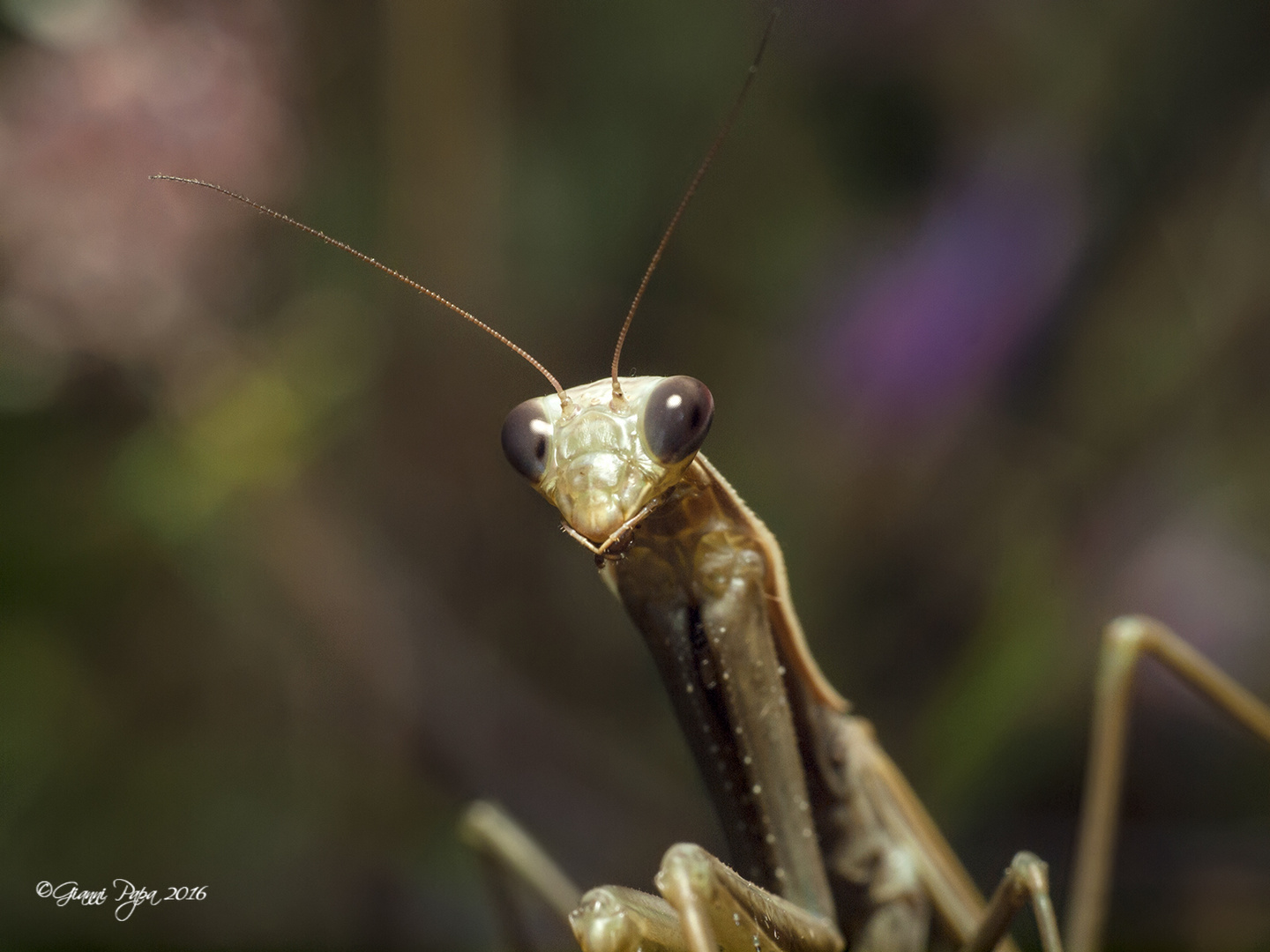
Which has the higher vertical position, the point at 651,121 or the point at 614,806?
the point at 651,121

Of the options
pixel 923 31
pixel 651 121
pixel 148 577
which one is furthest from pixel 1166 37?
pixel 148 577

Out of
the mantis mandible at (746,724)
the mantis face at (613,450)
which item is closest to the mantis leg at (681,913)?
the mantis mandible at (746,724)

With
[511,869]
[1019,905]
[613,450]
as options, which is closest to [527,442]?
[613,450]

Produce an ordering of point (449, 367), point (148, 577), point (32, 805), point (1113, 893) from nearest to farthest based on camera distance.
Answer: point (1113, 893) < point (32, 805) < point (148, 577) < point (449, 367)

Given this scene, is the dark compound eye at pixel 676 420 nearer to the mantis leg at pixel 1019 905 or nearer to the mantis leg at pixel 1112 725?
the mantis leg at pixel 1019 905

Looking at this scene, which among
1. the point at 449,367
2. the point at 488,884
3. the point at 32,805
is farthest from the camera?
the point at 449,367

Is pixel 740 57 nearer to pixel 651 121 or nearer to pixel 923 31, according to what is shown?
pixel 651 121
